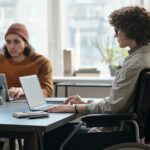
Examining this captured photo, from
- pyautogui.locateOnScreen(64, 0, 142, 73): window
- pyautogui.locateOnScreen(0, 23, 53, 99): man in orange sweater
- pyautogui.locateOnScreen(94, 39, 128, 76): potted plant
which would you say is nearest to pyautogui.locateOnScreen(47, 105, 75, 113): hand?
pyautogui.locateOnScreen(0, 23, 53, 99): man in orange sweater

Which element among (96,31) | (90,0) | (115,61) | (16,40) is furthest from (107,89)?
(16,40)

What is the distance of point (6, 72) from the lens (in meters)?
3.17

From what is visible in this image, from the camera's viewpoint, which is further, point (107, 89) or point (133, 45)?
point (107, 89)

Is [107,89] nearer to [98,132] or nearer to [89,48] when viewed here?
[89,48]

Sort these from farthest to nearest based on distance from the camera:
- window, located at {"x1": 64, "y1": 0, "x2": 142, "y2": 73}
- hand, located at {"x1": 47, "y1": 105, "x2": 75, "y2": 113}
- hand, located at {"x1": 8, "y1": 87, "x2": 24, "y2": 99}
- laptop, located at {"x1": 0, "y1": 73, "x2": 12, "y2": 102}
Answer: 1. window, located at {"x1": 64, "y1": 0, "x2": 142, "y2": 73}
2. hand, located at {"x1": 8, "y1": 87, "x2": 24, "y2": 99}
3. laptop, located at {"x1": 0, "y1": 73, "x2": 12, "y2": 102}
4. hand, located at {"x1": 47, "y1": 105, "x2": 75, "y2": 113}

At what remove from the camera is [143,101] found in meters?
2.00

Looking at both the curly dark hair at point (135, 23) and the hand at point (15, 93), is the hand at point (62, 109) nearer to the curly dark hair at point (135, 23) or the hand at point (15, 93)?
the curly dark hair at point (135, 23)

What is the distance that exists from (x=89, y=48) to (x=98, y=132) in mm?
2465

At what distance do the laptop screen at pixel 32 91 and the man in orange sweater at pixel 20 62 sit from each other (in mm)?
658

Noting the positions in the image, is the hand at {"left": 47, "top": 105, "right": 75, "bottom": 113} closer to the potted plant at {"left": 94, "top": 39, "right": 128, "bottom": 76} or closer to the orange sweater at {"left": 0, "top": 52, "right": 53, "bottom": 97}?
the orange sweater at {"left": 0, "top": 52, "right": 53, "bottom": 97}

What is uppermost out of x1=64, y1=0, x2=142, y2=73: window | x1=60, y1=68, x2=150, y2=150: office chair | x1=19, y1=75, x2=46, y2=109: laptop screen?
x1=64, y1=0, x2=142, y2=73: window

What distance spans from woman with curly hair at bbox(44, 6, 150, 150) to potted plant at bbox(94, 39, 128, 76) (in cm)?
206

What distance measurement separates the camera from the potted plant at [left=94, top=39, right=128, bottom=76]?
14.1 ft

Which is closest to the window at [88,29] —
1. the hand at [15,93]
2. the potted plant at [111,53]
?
the potted plant at [111,53]
